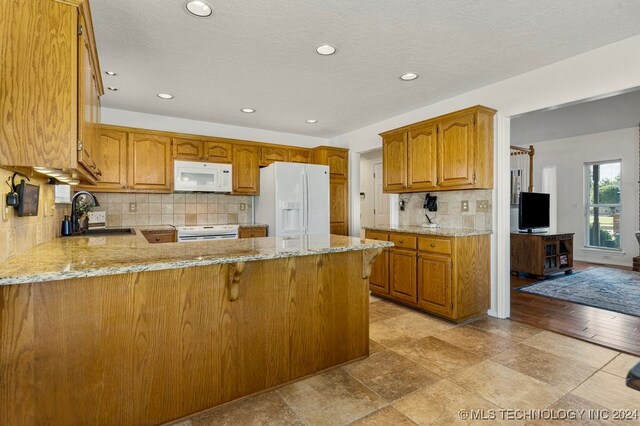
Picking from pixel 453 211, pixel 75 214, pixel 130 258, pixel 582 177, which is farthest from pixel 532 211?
pixel 75 214

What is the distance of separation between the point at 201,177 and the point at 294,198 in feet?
4.23

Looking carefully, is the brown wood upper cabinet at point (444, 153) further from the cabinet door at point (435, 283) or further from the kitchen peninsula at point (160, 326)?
A: the kitchen peninsula at point (160, 326)

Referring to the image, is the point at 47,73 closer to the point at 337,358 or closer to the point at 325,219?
the point at 337,358

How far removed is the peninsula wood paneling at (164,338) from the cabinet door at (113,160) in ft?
9.76

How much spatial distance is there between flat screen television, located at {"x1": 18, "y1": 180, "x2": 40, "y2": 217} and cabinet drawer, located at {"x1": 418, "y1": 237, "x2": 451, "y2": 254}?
3.14m

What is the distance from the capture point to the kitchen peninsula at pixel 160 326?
1330 mm

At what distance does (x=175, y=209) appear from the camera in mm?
4574

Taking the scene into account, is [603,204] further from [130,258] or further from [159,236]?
[130,258]

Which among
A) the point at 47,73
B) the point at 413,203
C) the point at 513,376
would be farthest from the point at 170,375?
the point at 413,203

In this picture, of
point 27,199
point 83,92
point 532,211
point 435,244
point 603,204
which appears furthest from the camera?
point 603,204

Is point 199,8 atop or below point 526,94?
atop

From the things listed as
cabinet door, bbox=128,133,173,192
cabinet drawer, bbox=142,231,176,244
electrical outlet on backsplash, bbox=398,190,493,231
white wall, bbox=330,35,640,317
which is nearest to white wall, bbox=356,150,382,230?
electrical outlet on backsplash, bbox=398,190,493,231

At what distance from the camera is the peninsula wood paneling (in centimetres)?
134

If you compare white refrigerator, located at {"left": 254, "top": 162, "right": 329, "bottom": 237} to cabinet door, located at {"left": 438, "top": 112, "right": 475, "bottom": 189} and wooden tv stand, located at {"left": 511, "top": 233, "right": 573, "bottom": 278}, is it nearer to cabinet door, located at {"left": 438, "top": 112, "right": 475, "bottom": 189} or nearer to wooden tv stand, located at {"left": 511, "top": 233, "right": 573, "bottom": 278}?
cabinet door, located at {"left": 438, "top": 112, "right": 475, "bottom": 189}
